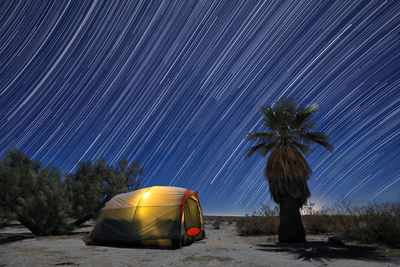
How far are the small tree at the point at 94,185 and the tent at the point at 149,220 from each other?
31.4ft

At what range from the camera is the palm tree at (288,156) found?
14.1m

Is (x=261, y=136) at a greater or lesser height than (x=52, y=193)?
greater

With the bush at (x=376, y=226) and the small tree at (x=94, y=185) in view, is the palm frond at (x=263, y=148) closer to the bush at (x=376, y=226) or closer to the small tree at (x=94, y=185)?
the bush at (x=376, y=226)

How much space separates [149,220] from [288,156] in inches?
337

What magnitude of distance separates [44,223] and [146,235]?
34.1ft

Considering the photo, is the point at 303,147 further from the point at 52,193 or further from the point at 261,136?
the point at 52,193

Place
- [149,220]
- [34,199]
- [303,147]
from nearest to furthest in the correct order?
[149,220] < [303,147] < [34,199]

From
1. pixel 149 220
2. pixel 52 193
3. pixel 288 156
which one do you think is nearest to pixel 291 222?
pixel 288 156

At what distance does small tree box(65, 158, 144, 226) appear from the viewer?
71.9 feet

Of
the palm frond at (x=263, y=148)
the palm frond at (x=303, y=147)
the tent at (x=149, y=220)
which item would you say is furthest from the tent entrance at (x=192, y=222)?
the palm frond at (x=303, y=147)

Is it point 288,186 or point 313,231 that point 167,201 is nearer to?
point 288,186

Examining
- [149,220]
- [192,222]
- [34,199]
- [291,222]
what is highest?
[34,199]

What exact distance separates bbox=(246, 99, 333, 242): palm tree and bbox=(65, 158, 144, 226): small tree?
14.9 meters

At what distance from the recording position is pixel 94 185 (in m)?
22.7
